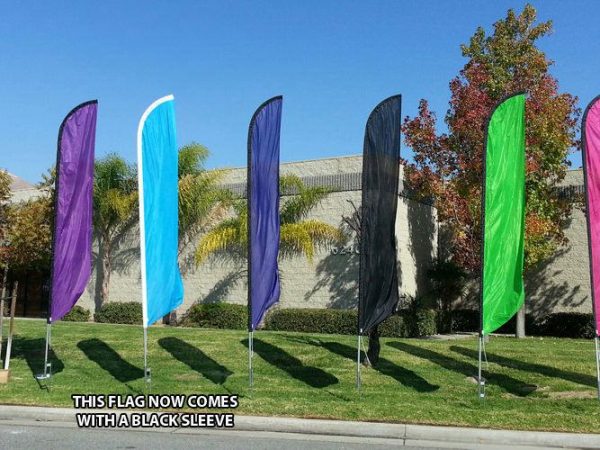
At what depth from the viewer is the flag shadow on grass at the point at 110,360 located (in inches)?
481

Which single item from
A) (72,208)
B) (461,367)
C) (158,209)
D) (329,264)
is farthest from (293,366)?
(329,264)

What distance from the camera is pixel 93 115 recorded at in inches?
443

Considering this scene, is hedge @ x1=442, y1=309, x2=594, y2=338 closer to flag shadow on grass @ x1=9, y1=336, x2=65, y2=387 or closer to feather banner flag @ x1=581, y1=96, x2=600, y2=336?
feather banner flag @ x1=581, y1=96, x2=600, y2=336

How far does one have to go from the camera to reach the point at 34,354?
48.1 ft

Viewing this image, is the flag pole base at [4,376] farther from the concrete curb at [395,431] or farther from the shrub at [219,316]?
the shrub at [219,316]

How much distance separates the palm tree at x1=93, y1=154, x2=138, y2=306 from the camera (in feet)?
83.0

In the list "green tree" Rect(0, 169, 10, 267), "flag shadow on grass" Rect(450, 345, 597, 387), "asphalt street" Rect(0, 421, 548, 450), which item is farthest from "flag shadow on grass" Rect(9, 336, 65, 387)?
"flag shadow on grass" Rect(450, 345, 597, 387)

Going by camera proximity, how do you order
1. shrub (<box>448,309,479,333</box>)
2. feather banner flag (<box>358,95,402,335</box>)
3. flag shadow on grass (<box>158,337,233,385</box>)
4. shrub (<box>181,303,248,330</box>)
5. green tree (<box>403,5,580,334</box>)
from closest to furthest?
1. feather banner flag (<box>358,95,402,335</box>)
2. flag shadow on grass (<box>158,337,233,385</box>)
3. green tree (<box>403,5,580,334</box>)
4. shrub (<box>181,303,248,330</box>)
5. shrub (<box>448,309,479,333</box>)

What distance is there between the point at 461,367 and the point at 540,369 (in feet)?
4.80

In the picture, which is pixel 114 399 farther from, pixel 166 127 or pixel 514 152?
pixel 514 152

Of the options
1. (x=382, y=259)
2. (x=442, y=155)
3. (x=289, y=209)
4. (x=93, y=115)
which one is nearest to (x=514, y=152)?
(x=382, y=259)

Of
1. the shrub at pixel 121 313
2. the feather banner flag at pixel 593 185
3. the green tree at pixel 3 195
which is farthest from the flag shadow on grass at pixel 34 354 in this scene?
the feather banner flag at pixel 593 185

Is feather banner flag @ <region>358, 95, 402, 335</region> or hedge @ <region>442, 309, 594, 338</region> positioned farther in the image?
hedge @ <region>442, 309, 594, 338</region>

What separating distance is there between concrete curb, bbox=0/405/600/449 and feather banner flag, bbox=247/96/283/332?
6.41 feet
